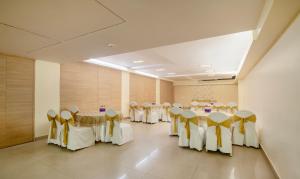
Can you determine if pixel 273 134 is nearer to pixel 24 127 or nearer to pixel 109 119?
pixel 109 119

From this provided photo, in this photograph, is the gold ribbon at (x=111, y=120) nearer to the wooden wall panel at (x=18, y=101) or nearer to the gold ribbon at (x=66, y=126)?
the gold ribbon at (x=66, y=126)

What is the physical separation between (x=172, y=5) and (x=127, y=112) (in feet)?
24.2

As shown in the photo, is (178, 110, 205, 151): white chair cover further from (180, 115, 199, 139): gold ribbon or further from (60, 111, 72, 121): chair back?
(60, 111, 72, 121): chair back

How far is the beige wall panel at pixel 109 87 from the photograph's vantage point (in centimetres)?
686

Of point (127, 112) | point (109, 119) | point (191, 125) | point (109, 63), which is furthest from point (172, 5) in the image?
point (127, 112)

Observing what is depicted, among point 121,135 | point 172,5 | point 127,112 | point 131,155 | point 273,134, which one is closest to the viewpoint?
point 172,5

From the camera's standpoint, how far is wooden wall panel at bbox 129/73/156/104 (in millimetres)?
9117

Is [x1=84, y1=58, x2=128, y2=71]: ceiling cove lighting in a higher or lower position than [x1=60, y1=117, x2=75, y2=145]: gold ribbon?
higher

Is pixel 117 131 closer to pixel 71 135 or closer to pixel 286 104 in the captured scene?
pixel 71 135

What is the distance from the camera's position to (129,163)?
9.74 ft

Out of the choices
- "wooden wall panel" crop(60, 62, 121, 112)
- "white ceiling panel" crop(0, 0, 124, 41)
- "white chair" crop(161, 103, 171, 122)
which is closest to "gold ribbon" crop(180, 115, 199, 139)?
"white ceiling panel" crop(0, 0, 124, 41)

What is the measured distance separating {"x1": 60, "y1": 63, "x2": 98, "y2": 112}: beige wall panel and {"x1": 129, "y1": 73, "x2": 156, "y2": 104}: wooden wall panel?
2.80 metres

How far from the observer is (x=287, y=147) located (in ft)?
7.02

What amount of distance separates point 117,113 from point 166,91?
9966 mm
